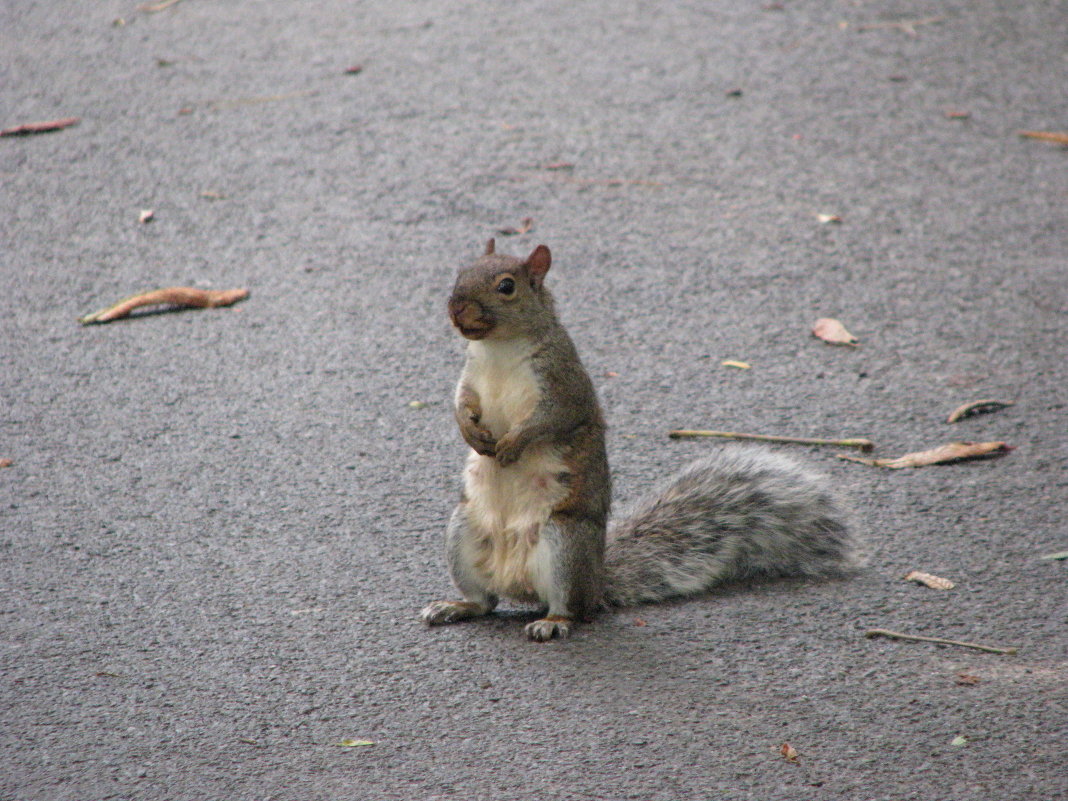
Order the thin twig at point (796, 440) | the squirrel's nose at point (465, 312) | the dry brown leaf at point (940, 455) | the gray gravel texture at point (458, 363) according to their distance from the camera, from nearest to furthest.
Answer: the gray gravel texture at point (458, 363)
the squirrel's nose at point (465, 312)
the dry brown leaf at point (940, 455)
the thin twig at point (796, 440)

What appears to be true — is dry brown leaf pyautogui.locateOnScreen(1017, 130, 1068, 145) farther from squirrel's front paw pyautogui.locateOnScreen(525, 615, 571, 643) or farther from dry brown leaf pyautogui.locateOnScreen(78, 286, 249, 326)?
squirrel's front paw pyautogui.locateOnScreen(525, 615, 571, 643)

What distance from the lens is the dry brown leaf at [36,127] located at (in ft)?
20.6

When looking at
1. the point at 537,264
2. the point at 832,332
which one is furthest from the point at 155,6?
the point at 537,264

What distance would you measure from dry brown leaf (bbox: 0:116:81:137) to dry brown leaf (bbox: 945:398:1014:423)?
4594 millimetres

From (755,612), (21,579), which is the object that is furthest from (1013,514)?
(21,579)

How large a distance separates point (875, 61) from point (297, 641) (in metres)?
5.45

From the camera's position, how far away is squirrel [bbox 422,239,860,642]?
290 cm

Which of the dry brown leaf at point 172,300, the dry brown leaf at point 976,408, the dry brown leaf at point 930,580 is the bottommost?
the dry brown leaf at point 976,408

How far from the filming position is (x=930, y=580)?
3178 mm

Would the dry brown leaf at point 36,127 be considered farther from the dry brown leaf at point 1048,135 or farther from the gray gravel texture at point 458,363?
the dry brown leaf at point 1048,135

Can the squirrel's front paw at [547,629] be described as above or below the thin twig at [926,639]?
above

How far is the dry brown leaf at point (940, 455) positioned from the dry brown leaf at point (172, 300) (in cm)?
243

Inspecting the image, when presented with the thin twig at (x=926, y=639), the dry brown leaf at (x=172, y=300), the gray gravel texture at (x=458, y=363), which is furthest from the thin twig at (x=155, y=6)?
the thin twig at (x=926, y=639)

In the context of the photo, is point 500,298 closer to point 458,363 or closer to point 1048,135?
point 458,363
